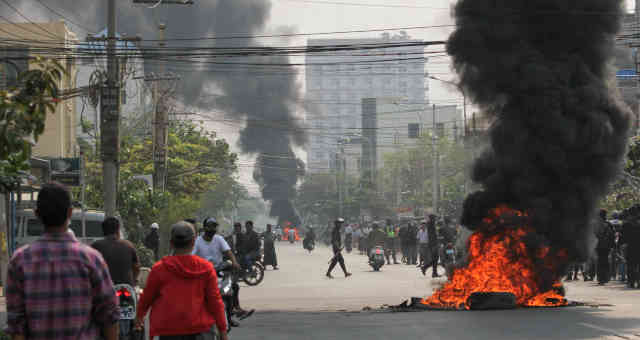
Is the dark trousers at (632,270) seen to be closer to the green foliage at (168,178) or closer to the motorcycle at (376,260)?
the motorcycle at (376,260)

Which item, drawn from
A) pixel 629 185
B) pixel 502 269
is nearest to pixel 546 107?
pixel 502 269

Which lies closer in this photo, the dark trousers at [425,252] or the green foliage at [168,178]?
the dark trousers at [425,252]

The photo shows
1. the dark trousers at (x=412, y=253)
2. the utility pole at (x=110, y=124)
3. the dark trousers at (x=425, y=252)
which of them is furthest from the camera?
the dark trousers at (x=412, y=253)

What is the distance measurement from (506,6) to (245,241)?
8724mm

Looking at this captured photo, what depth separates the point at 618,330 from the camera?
10.8 meters

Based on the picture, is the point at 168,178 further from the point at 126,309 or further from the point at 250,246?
the point at 126,309

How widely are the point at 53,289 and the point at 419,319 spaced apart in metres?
8.86

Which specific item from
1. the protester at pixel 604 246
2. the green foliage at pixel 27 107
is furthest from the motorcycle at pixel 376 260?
the green foliage at pixel 27 107

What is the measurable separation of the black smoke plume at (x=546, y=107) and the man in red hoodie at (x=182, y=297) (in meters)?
9.91

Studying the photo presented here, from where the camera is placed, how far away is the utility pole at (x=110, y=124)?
19844 millimetres

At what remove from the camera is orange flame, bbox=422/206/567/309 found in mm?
14312

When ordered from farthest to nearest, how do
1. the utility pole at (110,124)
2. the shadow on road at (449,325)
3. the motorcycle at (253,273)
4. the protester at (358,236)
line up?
the protester at (358,236) < the motorcycle at (253,273) < the utility pole at (110,124) < the shadow on road at (449,325)

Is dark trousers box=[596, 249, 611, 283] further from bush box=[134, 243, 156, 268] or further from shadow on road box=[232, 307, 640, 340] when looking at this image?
bush box=[134, 243, 156, 268]

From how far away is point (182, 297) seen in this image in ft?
18.5
